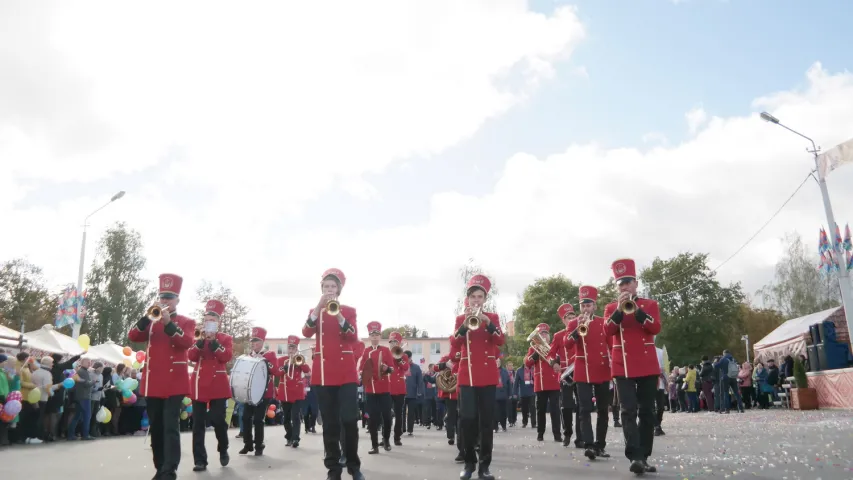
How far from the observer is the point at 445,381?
15820 millimetres

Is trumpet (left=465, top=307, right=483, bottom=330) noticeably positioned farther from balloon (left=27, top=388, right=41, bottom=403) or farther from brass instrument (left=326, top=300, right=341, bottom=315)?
balloon (left=27, top=388, right=41, bottom=403)

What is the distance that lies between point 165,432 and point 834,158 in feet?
86.8

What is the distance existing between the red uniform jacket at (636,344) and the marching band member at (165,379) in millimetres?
5562

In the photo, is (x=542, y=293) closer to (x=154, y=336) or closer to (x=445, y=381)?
(x=445, y=381)

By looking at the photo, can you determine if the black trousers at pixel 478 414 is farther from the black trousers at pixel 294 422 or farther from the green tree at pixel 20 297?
the green tree at pixel 20 297

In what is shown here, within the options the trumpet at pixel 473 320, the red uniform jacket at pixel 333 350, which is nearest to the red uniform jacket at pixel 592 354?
the trumpet at pixel 473 320

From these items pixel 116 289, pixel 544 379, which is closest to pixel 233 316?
pixel 116 289

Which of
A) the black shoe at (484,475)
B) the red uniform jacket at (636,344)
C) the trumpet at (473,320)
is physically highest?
the trumpet at (473,320)

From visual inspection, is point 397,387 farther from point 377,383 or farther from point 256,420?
point 256,420

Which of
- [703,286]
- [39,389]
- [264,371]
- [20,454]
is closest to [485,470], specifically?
[264,371]

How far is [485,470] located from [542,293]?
223 ft

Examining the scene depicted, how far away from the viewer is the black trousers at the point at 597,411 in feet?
33.7

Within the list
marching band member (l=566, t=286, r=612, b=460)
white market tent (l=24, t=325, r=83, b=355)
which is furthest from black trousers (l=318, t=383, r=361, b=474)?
white market tent (l=24, t=325, r=83, b=355)

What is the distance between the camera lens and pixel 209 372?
1084 centimetres
